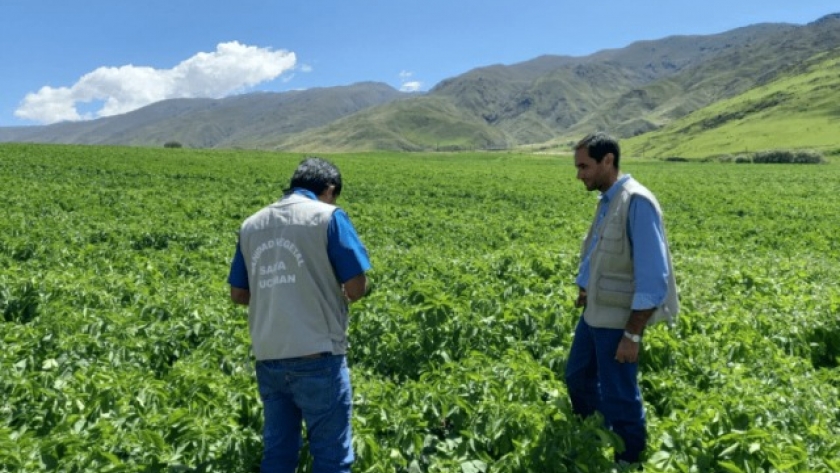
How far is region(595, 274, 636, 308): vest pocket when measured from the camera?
480 centimetres

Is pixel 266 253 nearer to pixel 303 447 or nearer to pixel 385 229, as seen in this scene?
pixel 303 447

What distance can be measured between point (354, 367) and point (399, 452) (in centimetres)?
220

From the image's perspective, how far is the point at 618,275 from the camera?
4855mm

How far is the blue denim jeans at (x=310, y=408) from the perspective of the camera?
414 centimetres

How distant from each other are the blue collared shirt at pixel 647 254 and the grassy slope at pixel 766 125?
401ft

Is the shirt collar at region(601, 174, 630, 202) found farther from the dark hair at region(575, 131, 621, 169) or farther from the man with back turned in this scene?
the man with back turned

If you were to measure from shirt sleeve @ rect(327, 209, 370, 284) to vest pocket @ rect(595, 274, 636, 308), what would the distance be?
2126 millimetres

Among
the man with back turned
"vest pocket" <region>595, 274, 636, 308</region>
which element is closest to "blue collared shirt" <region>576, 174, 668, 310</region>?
"vest pocket" <region>595, 274, 636, 308</region>

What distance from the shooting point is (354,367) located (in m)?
7.04

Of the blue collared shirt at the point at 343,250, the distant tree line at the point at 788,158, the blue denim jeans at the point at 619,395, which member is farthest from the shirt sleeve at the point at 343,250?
the distant tree line at the point at 788,158

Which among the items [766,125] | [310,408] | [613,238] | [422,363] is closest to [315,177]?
[310,408]

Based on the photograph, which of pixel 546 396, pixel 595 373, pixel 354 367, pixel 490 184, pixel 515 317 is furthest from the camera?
pixel 490 184

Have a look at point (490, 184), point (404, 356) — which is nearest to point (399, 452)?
point (404, 356)

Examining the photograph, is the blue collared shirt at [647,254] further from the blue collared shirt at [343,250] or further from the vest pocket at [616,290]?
the blue collared shirt at [343,250]
